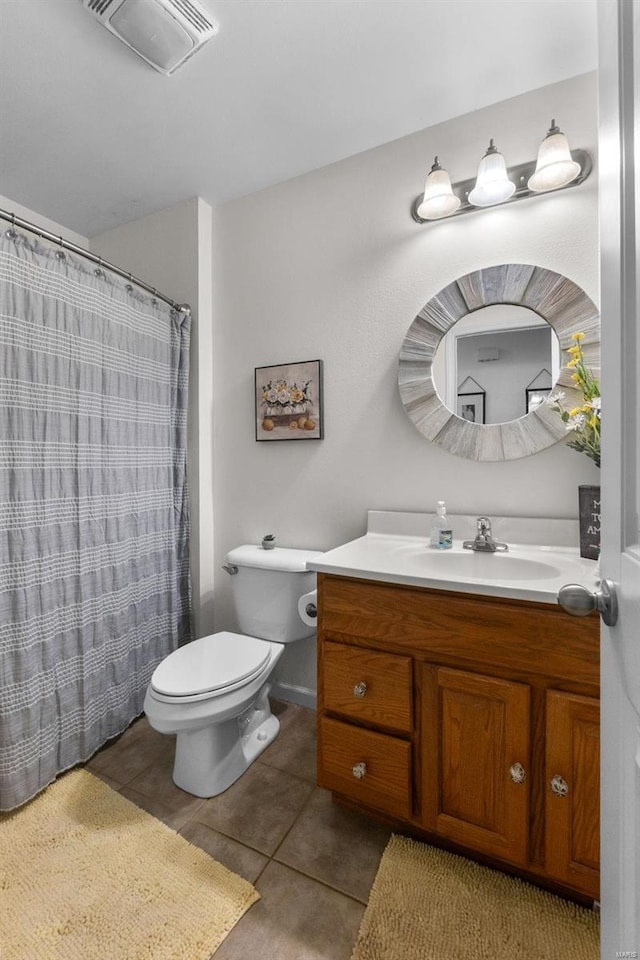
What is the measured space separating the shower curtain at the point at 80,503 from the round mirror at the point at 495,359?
1.13 m

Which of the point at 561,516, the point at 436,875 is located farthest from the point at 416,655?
the point at 561,516

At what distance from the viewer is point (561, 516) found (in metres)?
1.48

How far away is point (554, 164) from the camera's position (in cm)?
137

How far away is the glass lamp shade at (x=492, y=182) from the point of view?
143 cm

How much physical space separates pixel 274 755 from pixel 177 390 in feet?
5.37

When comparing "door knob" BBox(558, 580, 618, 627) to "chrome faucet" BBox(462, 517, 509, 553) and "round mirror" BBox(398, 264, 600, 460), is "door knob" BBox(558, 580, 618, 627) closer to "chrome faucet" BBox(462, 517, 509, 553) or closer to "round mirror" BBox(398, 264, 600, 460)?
"chrome faucet" BBox(462, 517, 509, 553)

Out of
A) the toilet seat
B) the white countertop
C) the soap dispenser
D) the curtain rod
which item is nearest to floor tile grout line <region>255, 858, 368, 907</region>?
the toilet seat

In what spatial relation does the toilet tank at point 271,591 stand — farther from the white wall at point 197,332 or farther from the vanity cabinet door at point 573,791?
the vanity cabinet door at point 573,791

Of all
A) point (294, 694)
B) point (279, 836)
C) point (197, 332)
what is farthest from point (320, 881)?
point (197, 332)

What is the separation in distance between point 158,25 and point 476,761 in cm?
222

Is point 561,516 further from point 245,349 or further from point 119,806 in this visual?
point 119,806

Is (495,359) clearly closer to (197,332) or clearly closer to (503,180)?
(503,180)

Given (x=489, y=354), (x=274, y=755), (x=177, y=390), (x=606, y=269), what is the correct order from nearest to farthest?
(x=606, y=269)
(x=489, y=354)
(x=274, y=755)
(x=177, y=390)

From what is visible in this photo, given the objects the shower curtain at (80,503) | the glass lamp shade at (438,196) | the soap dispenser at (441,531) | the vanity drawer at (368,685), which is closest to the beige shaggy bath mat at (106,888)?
the shower curtain at (80,503)
